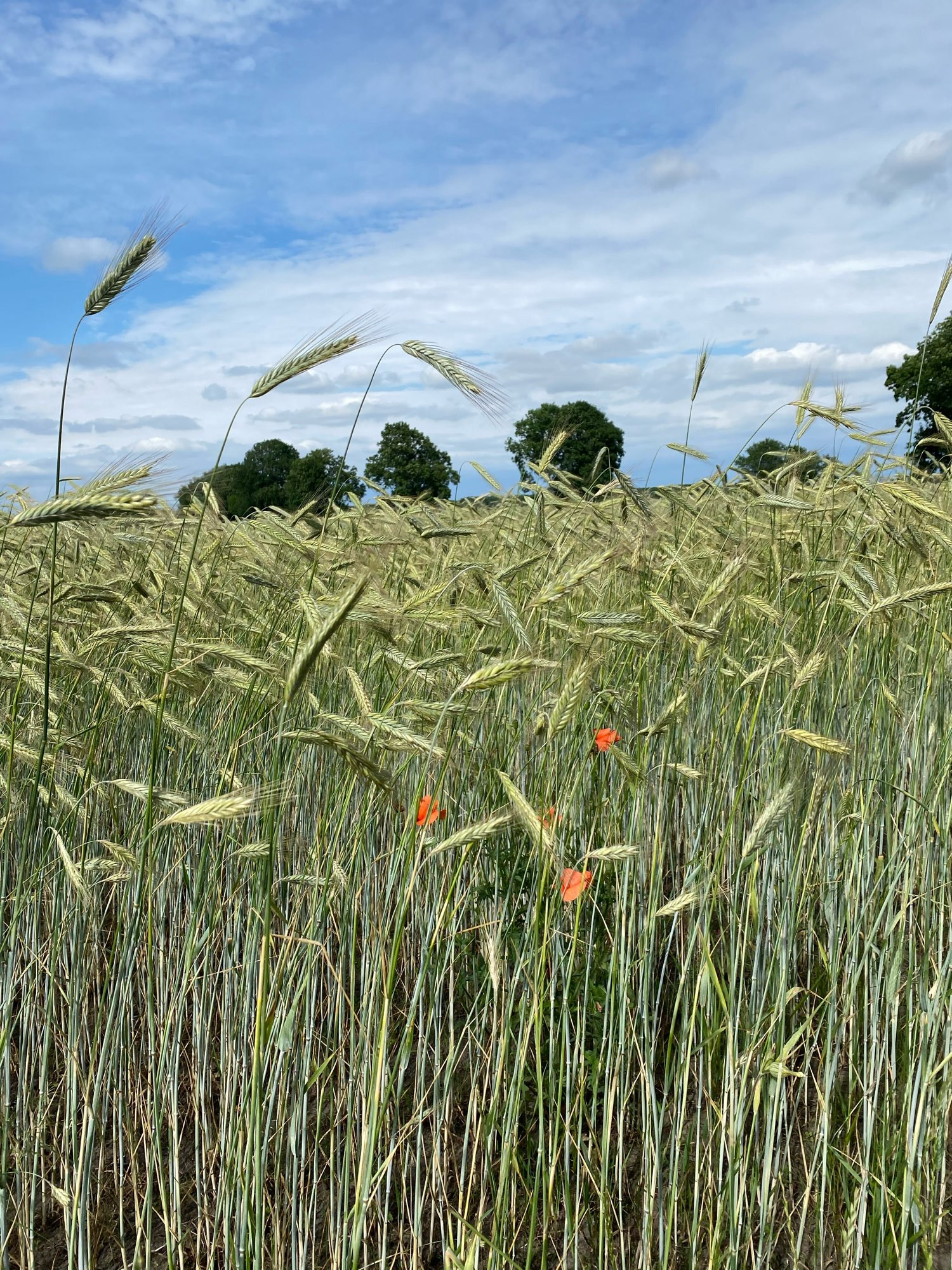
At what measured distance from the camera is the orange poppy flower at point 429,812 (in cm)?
125

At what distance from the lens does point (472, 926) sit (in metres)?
1.53

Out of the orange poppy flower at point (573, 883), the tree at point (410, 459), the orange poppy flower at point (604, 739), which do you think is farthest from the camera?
the tree at point (410, 459)

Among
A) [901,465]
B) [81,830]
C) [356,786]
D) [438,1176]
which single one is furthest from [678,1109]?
[901,465]

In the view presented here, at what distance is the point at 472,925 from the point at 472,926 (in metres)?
0.12

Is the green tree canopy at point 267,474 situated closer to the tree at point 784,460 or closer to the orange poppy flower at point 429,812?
the tree at point 784,460

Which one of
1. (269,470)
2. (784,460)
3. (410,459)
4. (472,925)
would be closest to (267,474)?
(269,470)

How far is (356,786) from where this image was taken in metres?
1.78

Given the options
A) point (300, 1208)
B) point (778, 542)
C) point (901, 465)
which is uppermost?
point (901, 465)

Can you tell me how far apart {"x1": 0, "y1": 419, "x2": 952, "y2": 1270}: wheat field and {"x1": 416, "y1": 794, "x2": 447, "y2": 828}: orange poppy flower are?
0.02 meters

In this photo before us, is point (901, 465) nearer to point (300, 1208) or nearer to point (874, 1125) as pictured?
point (874, 1125)

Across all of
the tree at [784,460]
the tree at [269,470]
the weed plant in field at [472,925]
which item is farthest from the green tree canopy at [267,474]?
the weed plant in field at [472,925]

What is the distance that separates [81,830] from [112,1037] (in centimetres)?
56

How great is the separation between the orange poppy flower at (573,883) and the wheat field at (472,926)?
1 cm

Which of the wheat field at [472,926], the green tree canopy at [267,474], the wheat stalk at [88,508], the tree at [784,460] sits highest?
the green tree canopy at [267,474]
